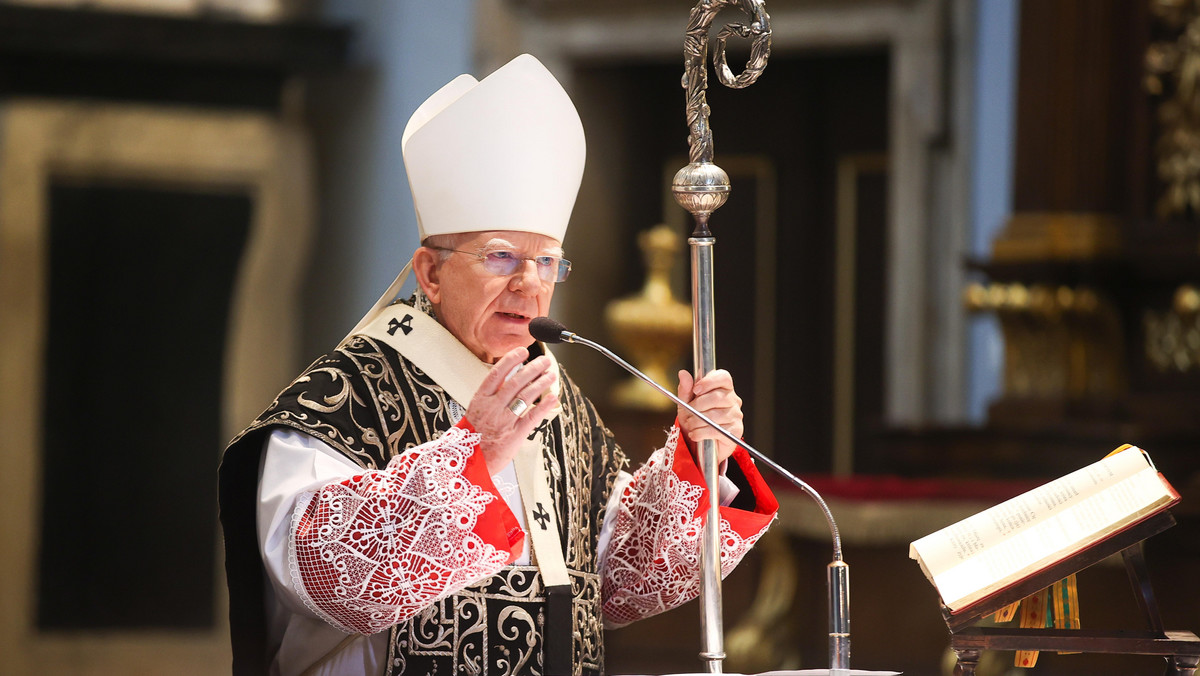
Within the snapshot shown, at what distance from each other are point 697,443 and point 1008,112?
4.75 m

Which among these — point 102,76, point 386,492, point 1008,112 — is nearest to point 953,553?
point 386,492

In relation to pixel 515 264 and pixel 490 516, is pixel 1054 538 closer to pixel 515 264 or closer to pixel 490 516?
pixel 490 516

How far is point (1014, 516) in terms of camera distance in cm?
229

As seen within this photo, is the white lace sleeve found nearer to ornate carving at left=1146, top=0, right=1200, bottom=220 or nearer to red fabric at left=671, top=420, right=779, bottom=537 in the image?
red fabric at left=671, top=420, right=779, bottom=537

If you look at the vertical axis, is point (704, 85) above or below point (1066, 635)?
above

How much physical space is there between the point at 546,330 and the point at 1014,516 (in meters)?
0.76

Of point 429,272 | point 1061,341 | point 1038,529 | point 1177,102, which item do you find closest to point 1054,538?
point 1038,529

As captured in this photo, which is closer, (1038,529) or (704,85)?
(1038,529)

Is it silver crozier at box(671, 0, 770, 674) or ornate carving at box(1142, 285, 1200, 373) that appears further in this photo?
ornate carving at box(1142, 285, 1200, 373)

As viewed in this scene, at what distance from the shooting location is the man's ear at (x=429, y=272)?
2689mm

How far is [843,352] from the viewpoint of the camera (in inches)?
308

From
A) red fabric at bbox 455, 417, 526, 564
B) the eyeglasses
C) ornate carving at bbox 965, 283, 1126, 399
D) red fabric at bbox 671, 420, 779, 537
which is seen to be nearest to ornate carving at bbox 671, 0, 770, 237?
the eyeglasses

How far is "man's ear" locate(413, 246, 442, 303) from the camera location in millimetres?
2689

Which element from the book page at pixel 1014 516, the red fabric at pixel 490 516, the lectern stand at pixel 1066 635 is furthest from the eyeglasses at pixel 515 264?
the lectern stand at pixel 1066 635
